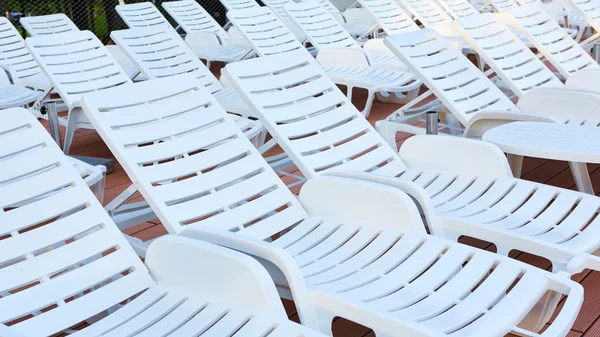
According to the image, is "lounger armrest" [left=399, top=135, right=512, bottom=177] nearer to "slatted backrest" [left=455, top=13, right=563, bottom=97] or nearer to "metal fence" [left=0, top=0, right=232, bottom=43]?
"slatted backrest" [left=455, top=13, right=563, bottom=97]

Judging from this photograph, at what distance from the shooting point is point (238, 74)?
3.07m

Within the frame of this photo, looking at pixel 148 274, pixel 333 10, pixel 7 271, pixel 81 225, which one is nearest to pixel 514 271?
pixel 148 274

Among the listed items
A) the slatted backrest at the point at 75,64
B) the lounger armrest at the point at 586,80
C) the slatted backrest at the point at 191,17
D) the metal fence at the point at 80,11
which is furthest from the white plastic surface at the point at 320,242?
the metal fence at the point at 80,11

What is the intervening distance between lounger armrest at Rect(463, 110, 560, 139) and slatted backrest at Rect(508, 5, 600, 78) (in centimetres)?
154

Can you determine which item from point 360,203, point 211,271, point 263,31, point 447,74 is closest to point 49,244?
point 211,271

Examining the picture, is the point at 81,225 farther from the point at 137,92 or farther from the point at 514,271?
the point at 514,271

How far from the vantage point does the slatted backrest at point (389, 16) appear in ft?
21.8

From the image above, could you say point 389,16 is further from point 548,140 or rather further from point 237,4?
point 548,140

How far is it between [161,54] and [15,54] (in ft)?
4.70

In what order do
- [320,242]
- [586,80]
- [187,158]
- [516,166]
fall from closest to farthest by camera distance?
1. [320,242]
2. [187,158]
3. [516,166]
4. [586,80]

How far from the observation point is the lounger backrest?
2471 millimetres

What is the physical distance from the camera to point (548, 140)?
309cm

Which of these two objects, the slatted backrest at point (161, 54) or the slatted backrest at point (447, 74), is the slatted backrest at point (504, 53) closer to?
the slatted backrest at point (447, 74)

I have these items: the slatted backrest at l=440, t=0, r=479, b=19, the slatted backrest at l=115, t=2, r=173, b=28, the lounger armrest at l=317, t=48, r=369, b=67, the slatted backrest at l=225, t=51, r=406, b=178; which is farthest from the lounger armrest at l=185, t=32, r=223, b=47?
the slatted backrest at l=225, t=51, r=406, b=178
